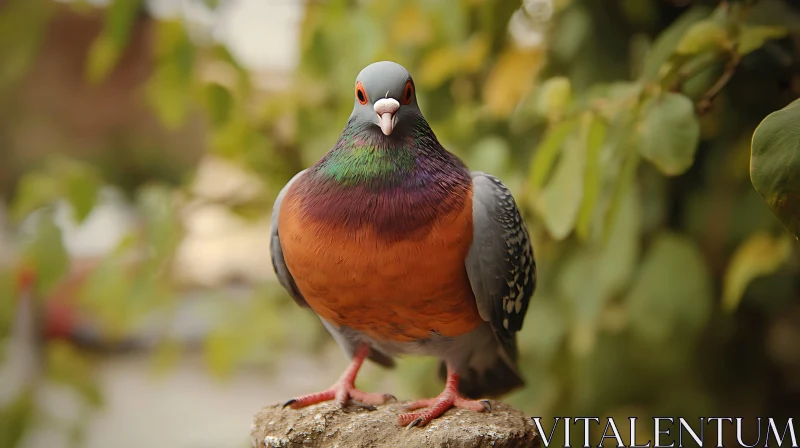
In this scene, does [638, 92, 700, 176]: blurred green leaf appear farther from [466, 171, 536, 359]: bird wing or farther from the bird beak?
the bird beak

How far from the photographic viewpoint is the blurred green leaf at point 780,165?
0.66 meters

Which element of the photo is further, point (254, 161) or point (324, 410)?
point (254, 161)

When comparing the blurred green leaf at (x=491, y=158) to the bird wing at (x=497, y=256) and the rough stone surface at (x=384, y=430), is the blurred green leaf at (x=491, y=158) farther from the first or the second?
the rough stone surface at (x=384, y=430)

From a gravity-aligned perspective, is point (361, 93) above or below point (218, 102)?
below

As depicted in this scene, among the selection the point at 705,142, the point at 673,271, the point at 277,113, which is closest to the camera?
the point at 673,271

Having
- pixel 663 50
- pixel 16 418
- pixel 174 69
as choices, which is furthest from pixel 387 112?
pixel 16 418

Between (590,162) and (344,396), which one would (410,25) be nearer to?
(590,162)

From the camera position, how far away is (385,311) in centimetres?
81

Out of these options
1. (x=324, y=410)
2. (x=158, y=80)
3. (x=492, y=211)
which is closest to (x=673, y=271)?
(x=492, y=211)

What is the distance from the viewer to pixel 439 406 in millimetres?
848

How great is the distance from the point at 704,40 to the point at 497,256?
1.38 feet

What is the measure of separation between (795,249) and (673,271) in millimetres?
275

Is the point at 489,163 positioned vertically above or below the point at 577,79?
below

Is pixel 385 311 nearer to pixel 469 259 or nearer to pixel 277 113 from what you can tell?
pixel 469 259
